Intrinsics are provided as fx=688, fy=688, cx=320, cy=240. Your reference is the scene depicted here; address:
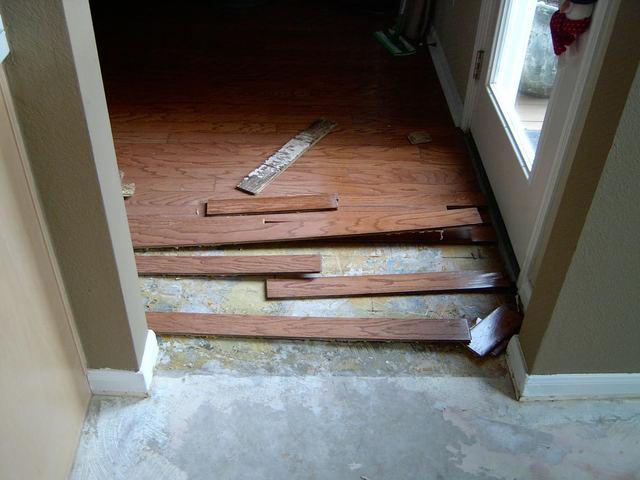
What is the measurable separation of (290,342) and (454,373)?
0.54 metres

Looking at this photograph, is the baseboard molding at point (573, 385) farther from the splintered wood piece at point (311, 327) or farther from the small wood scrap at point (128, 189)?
the small wood scrap at point (128, 189)

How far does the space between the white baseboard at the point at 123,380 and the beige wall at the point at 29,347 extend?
0.12 m

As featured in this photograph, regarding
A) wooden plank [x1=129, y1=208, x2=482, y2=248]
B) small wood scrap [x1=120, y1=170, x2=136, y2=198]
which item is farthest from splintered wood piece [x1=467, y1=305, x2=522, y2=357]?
small wood scrap [x1=120, y1=170, x2=136, y2=198]

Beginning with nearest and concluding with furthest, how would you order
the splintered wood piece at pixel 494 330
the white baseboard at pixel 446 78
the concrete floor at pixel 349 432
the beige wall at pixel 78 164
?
the beige wall at pixel 78 164
the concrete floor at pixel 349 432
the splintered wood piece at pixel 494 330
the white baseboard at pixel 446 78

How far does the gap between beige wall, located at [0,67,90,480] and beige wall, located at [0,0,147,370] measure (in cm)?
5

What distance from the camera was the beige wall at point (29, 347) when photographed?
4.94 feet

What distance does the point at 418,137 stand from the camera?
3195 mm

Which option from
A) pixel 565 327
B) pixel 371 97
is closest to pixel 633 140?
pixel 565 327

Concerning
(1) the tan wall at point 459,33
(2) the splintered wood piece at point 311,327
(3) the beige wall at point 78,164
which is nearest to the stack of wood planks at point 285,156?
(2) the splintered wood piece at point 311,327

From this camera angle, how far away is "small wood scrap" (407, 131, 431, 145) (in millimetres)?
3178

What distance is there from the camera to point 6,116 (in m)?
1.48

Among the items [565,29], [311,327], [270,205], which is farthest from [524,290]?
[270,205]

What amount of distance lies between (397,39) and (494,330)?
225cm

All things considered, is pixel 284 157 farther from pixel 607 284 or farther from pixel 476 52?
pixel 607 284
